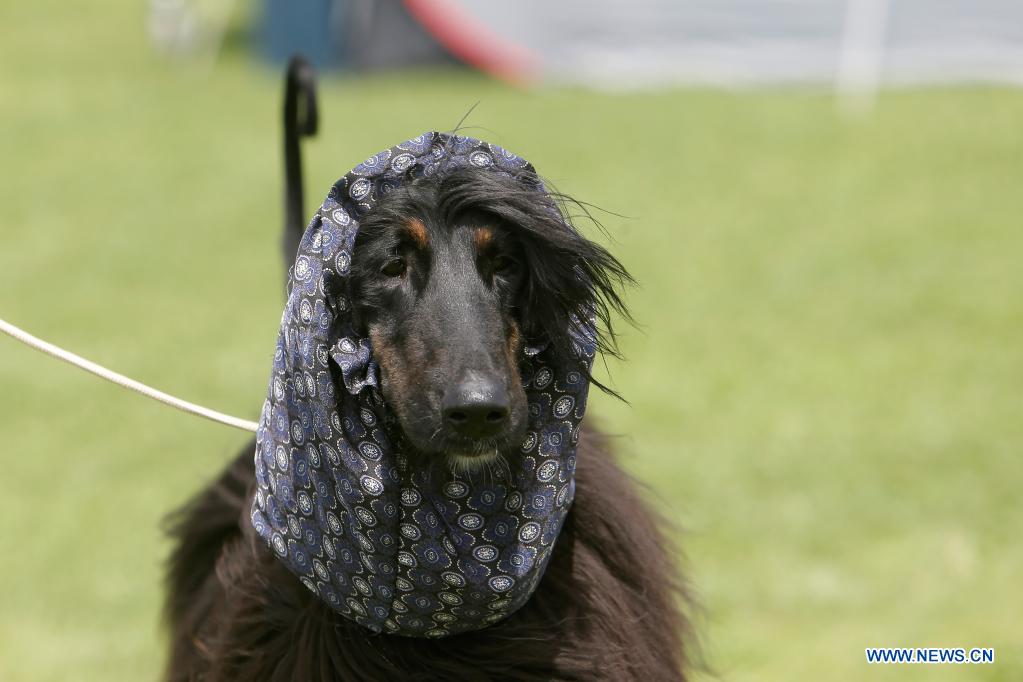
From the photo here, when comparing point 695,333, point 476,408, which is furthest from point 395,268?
point 695,333

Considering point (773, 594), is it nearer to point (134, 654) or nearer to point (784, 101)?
point (134, 654)

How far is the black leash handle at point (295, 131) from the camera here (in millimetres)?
3039

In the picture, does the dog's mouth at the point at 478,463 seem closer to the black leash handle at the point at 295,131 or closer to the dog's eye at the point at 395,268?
the dog's eye at the point at 395,268

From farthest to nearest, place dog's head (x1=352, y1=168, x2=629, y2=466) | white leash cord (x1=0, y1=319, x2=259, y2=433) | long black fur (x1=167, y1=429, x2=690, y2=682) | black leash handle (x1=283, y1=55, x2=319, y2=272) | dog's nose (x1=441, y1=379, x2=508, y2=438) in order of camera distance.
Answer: black leash handle (x1=283, y1=55, x2=319, y2=272), white leash cord (x1=0, y1=319, x2=259, y2=433), long black fur (x1=167, y1=429, x2=690, y2=682), dog's head (x1=352, y1=168, x2=629, y2=466), dog's nose (x1=441, y1=379, x2=508, y2=438)

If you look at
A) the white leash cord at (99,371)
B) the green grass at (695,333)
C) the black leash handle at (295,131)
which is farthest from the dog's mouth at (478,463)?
the green grass at (695,333)

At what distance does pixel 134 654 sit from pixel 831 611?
2243 millimetres

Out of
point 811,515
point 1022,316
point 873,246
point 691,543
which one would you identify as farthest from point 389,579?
point 873,246

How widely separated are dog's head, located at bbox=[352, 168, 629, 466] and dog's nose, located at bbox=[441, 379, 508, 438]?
43 mm

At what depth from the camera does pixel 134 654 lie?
4.19m

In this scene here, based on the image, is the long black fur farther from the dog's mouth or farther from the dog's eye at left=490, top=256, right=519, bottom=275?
the dog's eye at left=490, top=256, right=519, bottom=275

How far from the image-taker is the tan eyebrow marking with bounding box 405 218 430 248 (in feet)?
7.42

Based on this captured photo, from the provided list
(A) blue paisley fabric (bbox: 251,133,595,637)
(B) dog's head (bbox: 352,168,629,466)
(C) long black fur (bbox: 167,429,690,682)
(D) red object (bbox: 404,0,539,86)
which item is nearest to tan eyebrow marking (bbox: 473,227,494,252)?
(B) dog's head (bbox: 352,168,629,466)

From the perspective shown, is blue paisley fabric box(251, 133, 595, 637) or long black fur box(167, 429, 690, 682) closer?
blue paisley fabric box(251, 133, 595, 637)

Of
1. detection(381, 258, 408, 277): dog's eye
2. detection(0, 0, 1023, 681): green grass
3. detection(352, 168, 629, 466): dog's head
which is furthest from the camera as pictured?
detection(0, 0, 1023, 681): green grass
